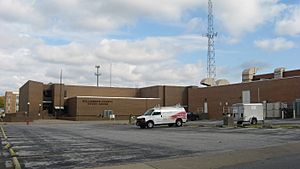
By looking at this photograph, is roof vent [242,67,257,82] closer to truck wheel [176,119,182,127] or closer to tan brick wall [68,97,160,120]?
tan brick wall [68,97,160,120]

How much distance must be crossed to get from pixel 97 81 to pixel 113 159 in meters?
124

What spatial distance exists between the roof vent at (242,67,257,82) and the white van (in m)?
54.6

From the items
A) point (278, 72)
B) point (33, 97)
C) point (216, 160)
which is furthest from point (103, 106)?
A: point (216, 160)

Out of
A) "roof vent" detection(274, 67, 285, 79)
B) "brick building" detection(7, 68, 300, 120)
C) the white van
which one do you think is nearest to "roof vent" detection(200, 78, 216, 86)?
"brick building" detection(7, 68, 300, 120)

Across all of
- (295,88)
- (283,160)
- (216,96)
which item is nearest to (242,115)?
(295,88)

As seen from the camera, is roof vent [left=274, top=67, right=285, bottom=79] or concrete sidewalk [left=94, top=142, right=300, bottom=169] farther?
roof vent [left=274, top=67, right=285, bottom=79]

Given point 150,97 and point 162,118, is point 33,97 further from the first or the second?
point 162,118

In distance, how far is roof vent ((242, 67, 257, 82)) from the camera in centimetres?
9599

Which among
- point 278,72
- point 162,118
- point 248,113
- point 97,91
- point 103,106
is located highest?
point 278,72

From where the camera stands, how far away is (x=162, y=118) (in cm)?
4397

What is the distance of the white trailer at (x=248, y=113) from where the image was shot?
43.7 m

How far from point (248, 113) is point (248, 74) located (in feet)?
177

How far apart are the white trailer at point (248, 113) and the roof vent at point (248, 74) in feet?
171

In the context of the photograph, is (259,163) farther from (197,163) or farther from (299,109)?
(299,109)
